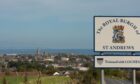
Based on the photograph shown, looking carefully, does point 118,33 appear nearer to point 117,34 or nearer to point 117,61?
point 117,34

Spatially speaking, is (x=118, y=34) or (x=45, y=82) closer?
(x=118, y=34)

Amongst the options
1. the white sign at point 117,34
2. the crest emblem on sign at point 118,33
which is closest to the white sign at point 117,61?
the white sign at point 117,34

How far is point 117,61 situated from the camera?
715 inches

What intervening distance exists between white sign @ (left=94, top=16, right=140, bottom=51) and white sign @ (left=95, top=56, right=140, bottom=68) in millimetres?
317

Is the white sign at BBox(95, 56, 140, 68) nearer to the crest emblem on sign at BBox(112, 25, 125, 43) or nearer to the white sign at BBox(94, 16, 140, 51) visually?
the white sign at BBox(94, 16, 140, 51)

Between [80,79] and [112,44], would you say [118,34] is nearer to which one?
[112,44]

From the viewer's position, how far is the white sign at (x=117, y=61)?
18.1m

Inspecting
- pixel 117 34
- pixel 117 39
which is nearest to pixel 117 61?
pixel 117 39

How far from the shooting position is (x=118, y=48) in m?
18.1

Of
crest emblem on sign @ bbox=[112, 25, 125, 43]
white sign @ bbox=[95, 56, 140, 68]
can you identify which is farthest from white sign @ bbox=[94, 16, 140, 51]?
white sign @ bbox=[95, 56, 140, 68]

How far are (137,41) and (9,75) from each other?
1556 cm

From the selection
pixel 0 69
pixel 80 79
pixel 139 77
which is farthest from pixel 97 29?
pixel 139 77

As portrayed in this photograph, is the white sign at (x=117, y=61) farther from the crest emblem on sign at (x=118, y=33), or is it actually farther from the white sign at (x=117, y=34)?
the crest emblem on sign at (x=118, y=33)

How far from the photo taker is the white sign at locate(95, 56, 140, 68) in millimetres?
18109
